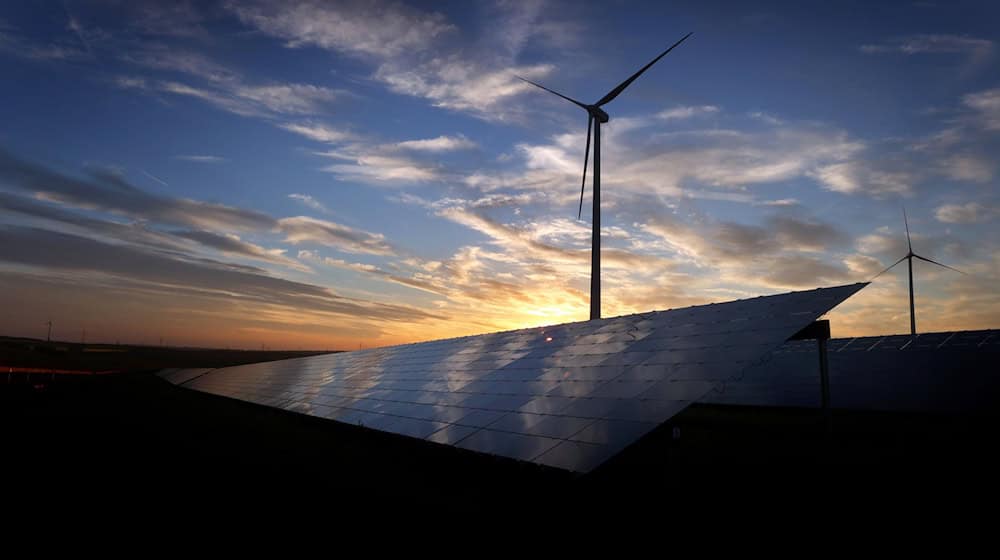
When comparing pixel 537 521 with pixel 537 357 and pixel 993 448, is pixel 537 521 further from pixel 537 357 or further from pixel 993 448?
pixel 993 448

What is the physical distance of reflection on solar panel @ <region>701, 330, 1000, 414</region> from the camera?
30594 mm

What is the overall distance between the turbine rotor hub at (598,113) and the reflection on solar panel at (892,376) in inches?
1012

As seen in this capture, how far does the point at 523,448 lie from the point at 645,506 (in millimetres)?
3257

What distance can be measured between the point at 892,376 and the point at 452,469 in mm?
32908

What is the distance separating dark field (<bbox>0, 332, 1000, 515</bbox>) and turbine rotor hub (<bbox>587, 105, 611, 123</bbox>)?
104 ft

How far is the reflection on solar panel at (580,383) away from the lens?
12.4 meters

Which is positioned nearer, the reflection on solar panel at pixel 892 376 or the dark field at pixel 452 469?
the dark field at pixel 452 469

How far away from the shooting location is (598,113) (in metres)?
47.6

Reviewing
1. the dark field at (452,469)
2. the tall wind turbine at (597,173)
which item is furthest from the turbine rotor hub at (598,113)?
the dark field at (452,469)

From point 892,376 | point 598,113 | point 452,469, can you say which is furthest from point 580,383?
point 598,113

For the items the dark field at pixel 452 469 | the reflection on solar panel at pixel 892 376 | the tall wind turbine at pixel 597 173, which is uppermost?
the tall wind turbine at pixel 597 173

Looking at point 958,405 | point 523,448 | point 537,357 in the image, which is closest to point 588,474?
point 523,448

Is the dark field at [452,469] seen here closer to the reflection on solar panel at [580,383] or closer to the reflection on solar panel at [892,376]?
the reflection on solar panel at [580,383]

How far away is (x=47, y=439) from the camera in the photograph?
21125 millimetres
